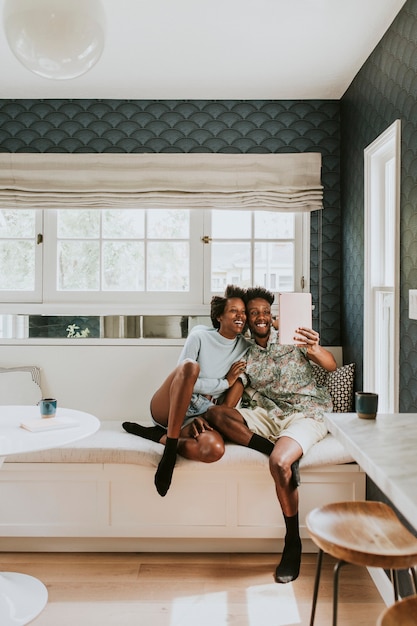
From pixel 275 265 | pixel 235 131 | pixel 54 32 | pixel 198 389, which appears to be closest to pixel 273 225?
pixel 275 265

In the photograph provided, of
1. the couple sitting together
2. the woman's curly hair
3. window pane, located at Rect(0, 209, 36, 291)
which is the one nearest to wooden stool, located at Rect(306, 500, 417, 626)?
the couple sitting together

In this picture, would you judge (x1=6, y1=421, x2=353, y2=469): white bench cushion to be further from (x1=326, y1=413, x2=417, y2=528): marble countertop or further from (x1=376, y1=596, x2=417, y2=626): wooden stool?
(x1=376, y1=596, x2=417, y2=626): wooden stool

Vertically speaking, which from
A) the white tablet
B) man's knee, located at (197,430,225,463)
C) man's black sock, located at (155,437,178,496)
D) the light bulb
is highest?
the light bulb

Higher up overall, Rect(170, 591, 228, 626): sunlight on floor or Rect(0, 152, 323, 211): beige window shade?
Rect(0, 152, 323, 211): beige window shade

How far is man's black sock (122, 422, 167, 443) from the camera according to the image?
2841mm

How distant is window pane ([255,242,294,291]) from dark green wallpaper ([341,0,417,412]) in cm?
36

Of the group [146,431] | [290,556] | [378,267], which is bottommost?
[290,556]

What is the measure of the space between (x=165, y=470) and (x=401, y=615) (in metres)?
1.58

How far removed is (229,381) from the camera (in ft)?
9.68

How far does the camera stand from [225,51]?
276 cm

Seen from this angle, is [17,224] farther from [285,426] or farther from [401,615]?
[401,615]

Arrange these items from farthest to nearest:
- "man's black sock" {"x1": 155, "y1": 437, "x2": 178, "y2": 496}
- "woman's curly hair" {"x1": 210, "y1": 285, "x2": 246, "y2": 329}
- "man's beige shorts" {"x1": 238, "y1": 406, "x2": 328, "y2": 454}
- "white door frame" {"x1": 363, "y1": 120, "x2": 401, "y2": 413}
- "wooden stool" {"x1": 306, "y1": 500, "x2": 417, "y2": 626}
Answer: "woman's curly hair" {"x1": 210, "y1": 285, "x2": 246, "y2": 329} → "white door frame" {"x1": 363, "y1": 120, "x2": 401, "y2": 413} → "man's beige shorts" {"x1": 238, "y1": 406, "x2": 328, "y2": 454} → "man's black sock" {"x1": 155, "y1": 437, "x2": 178, "y2": 496} → "wooden stool" {"x1": 306, "y1": 500, "x2": 417, "y2": 626}

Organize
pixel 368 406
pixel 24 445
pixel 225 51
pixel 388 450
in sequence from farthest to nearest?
pixel 225 51
pixel 24 445
pixel 368 406
pixel 388 450

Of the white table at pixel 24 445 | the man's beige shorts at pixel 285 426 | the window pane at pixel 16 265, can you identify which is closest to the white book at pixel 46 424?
the white table at pixel 24 445
